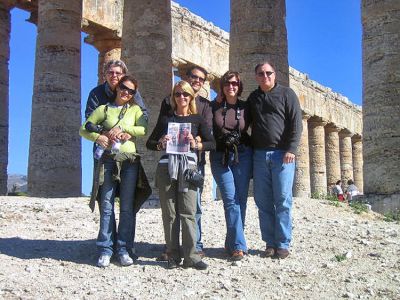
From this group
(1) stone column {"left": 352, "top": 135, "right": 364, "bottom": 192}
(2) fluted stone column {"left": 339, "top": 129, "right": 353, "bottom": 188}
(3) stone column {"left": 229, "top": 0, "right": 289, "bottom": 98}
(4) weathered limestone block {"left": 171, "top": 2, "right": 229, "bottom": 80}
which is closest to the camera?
(3) stone column {"left": 229, "top": 0, "right": 289, "bottom": 98}

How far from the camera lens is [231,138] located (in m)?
6.31

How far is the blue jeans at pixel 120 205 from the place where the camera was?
19.7 feet

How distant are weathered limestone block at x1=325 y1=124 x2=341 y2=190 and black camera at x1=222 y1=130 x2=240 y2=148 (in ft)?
80.7

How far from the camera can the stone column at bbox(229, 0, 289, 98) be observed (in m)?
14.0

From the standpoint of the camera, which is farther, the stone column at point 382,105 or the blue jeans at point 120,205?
the stone column at point 382,105

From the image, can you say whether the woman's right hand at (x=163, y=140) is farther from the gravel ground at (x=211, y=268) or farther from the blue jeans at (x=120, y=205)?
the gravel ground at (x=211, y=268)

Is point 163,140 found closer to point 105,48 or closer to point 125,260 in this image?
point 125,260

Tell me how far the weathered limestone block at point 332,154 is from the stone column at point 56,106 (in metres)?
17.1

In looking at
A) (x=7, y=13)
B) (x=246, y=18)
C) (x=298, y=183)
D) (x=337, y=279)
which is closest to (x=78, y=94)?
(x=7, y=13)

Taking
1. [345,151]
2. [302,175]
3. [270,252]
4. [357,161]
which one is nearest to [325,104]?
[345,151]

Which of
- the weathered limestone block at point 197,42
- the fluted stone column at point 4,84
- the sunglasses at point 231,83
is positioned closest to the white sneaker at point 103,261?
the sunglasses at point 231,83

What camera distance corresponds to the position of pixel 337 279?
18.0ft

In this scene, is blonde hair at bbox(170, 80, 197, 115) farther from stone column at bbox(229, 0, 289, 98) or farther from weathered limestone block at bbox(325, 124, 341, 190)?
weathered limestone block at bbox(325, 124, 341, 190)

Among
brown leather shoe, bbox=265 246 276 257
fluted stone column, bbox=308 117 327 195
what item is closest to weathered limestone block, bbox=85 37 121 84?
fluted stone column, bbox=308 117 327 195
